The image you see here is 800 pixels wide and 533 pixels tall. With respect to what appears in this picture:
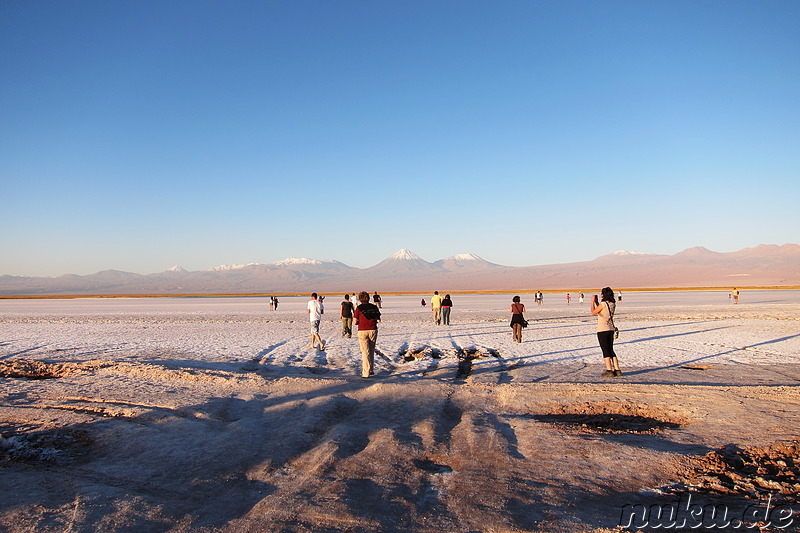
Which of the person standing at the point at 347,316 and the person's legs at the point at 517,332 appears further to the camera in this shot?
the person standing at the point at 347,316

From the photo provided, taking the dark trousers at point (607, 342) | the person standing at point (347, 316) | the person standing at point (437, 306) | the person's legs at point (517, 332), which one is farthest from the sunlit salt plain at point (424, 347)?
the dark trousers at point (607, 342)

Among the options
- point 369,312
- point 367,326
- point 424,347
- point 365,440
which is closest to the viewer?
point 365,440

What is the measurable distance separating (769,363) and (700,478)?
9.21m

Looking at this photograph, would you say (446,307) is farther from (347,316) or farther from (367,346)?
(367,346)

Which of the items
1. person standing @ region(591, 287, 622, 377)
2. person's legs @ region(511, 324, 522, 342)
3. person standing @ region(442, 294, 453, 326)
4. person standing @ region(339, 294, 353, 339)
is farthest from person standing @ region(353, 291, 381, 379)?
person standing @ region(442, 294, 453, 326)

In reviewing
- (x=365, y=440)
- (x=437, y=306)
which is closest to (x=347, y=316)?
(x=437, y=306)

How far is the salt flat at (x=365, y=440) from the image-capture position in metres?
3.80

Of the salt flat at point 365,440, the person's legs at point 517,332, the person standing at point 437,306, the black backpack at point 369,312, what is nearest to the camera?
the salt flat at point 365,440

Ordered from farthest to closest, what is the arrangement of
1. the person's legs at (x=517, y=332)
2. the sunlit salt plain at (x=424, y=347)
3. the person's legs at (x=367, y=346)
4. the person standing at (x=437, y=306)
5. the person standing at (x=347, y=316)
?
the person standing at (x=437, y=306) < the person standing at (x=347, y=316) < the person's legs at (x=517, y=332) < the sunlit salt plain at (x=424, y=347) < the person's legs at (x=367, y=346)

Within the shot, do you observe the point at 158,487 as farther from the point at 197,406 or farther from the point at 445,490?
the point at 197,406

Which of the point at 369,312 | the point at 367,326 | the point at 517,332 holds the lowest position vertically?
the point at 517,332

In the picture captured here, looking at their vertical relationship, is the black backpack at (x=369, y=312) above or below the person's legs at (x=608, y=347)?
above

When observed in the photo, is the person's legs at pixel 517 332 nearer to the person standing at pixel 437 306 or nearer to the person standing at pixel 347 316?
the person standing at pixel 347 316

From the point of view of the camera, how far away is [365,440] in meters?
5.68
